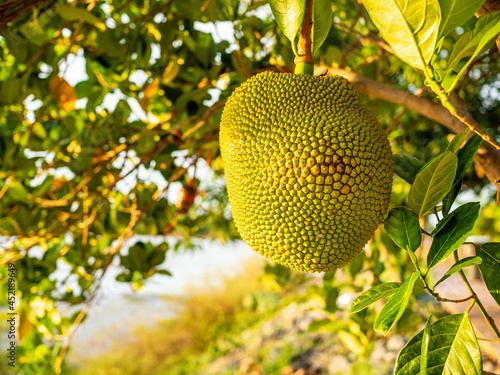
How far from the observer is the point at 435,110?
2.12 feet

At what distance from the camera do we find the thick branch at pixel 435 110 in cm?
58

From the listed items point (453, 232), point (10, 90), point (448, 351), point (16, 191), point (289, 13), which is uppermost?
point (10, 90)

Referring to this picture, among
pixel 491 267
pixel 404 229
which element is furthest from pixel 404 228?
pixel 491 267

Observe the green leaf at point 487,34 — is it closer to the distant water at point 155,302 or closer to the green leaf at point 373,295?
the green leaf at point 373,295

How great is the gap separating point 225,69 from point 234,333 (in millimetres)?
4491

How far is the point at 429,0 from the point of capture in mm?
351

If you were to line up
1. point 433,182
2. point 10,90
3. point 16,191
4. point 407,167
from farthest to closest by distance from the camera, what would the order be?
point 16,191 < point 10,90 < point 407,167 < point 433,182

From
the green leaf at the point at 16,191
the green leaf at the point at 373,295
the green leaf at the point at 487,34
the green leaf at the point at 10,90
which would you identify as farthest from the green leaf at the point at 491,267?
the green leaf at the point at 16,191

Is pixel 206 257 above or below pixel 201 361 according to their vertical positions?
above

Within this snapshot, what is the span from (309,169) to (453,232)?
17cm

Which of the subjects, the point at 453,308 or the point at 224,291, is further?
the point at 224,291

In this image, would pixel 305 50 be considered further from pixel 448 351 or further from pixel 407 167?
pixel 448 351

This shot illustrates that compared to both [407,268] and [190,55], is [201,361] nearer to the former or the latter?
[407,268]

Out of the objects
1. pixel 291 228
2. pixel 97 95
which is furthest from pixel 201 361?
pixel 291 228
